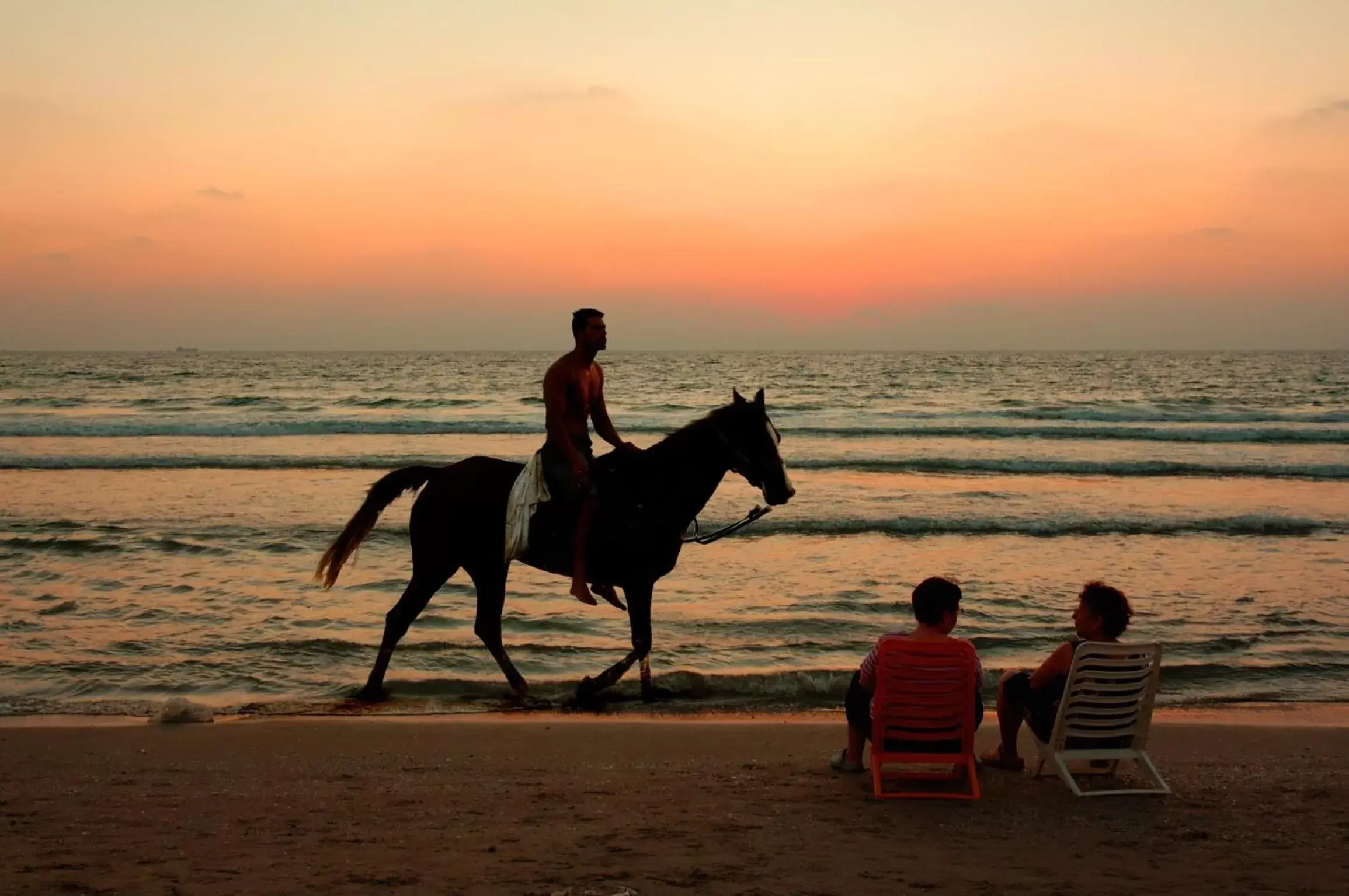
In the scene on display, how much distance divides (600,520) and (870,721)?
2397 mm

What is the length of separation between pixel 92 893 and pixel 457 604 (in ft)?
22.1

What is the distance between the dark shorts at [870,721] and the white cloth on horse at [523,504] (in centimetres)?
258

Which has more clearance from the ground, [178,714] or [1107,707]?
[1107,707]

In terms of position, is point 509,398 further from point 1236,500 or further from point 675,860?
point 675,860

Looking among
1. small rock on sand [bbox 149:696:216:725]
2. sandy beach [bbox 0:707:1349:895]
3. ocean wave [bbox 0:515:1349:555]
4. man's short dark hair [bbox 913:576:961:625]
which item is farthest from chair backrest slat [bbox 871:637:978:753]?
ocean wave [bbox 0:515:1349:555]

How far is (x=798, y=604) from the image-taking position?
36.3ft

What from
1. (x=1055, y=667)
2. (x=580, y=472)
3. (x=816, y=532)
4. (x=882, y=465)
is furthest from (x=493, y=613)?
(x=882, y=465)

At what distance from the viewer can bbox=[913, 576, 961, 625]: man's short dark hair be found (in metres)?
5.45

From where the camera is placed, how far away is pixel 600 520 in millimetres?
7500

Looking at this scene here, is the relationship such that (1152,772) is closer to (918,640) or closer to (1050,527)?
(918,640)

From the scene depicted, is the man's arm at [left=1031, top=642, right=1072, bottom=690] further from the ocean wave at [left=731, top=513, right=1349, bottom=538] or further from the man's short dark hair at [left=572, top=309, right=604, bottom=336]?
the ocean wave at [left=731, top=513, right=1349, bottom=538]

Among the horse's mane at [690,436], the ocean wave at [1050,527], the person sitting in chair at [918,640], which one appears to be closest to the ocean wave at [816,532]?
the ocean wave at [1050,527]

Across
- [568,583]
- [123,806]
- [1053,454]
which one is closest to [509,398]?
[1053,454]

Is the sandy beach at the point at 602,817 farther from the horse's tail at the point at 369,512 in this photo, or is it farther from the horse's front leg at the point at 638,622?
the horse's tail at the point at 369,512
